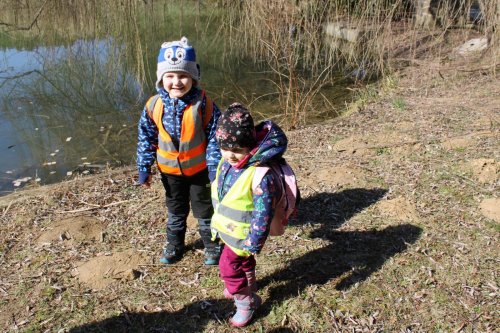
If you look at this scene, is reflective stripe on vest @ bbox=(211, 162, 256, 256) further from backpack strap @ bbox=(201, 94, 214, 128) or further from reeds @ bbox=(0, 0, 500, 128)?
reeds @ bbox=(0, 0, 500, 128)

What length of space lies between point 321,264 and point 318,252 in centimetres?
15

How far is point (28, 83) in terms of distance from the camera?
970 cm

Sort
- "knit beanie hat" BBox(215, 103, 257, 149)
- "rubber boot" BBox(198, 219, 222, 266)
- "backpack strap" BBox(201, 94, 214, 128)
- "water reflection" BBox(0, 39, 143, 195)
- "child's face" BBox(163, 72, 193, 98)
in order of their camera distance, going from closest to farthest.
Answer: "knit beanie hat" BBox(215, 103, 257, 149) → "child's face" BBox(163, 72, 193, 98) → "backpack strap" BBox(201, 94, 214, 128) → "rubber boot" BBox(198, 219, 222, 266) → "water reflection" BBox(0, 39, 143, 195)

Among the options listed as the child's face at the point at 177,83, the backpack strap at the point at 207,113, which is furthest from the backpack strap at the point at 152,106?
the backpack strap at the point at 207,113

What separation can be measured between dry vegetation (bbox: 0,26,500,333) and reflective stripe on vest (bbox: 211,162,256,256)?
0.63 metres

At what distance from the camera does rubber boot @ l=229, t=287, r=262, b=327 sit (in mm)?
2891

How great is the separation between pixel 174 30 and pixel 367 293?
7.80m

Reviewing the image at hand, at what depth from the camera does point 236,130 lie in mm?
2516

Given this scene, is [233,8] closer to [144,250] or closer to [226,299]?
[144,250]

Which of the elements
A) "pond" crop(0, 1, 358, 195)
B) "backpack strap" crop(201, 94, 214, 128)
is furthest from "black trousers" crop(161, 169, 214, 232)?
"pond" crop(0, 1, 358, 195)

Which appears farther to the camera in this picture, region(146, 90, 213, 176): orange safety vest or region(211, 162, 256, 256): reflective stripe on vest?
region(146, 90, 213, 176): orange safety vest

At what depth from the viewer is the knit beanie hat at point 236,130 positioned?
8.28 ft

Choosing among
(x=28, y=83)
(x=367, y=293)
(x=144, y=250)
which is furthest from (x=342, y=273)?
(x=28, y=83)

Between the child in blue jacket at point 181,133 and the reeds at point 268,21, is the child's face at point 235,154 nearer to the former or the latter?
the child in blue jacket at point 181,133
